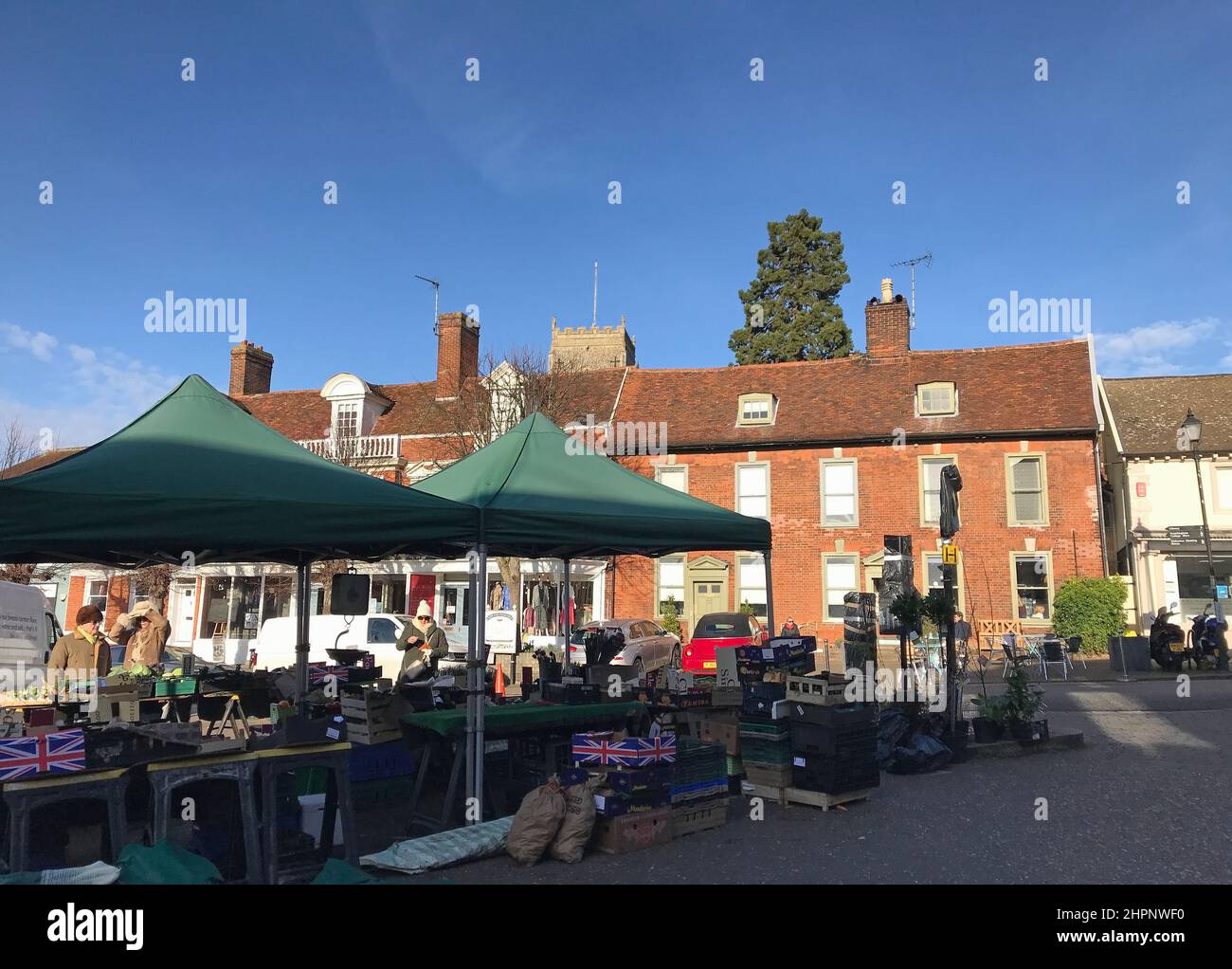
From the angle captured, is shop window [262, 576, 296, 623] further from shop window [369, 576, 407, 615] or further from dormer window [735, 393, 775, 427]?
dormer window [735, 393, 775, 427]

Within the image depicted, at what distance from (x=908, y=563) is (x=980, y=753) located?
4.04 m

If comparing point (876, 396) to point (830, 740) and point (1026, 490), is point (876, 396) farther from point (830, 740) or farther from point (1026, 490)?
point (830, 740)

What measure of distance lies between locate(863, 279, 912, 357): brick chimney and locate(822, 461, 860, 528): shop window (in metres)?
4.94

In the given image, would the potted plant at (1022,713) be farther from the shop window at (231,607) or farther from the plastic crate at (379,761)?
the shop window at (231,607)

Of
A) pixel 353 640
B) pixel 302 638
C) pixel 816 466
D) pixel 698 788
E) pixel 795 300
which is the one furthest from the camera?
pixel 795 300

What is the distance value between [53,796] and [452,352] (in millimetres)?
29104

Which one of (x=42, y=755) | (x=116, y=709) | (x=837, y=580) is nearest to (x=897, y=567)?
(x=116, y=709)

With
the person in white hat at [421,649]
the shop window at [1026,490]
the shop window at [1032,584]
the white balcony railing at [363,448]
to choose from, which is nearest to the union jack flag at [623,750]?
the person in white hat at [421,649]

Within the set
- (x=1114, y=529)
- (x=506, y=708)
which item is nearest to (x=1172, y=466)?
(x=1114, y=529)

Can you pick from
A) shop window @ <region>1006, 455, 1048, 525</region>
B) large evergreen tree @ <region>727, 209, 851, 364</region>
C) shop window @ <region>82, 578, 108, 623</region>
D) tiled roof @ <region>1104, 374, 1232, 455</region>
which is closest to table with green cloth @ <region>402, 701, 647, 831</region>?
shop window @ <region>1006, 455, 1048, 525</region>

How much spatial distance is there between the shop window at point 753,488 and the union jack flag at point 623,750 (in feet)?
72.9

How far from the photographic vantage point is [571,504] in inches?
324
